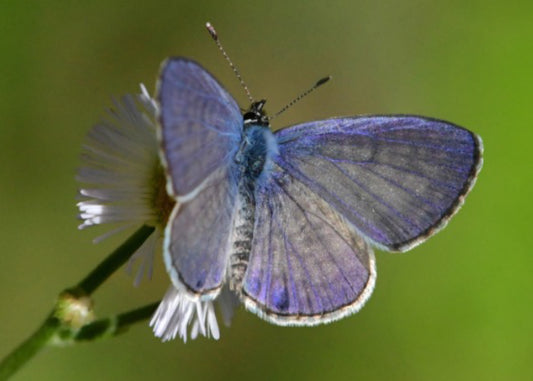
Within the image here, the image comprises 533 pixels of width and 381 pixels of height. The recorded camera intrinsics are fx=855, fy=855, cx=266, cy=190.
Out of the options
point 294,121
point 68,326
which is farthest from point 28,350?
point 294,121

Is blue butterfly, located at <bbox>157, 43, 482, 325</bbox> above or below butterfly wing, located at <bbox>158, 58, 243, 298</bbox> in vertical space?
below

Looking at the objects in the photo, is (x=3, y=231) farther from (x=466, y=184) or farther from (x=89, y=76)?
(x=466, y=184)

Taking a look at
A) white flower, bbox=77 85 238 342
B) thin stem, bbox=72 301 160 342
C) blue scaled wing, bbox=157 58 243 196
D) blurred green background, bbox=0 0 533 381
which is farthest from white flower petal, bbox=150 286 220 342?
blurred green background, bbox=0 0 533 381

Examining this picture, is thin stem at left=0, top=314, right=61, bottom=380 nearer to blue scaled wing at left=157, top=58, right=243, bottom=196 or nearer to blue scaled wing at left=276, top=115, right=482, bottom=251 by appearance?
blue scaled wing at left=157, top=58, right=243, bottom=196

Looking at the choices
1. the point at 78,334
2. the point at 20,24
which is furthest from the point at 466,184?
the point at 20,24

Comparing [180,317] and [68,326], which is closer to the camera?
[68,326]

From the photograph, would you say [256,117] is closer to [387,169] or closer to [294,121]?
[387,169]
